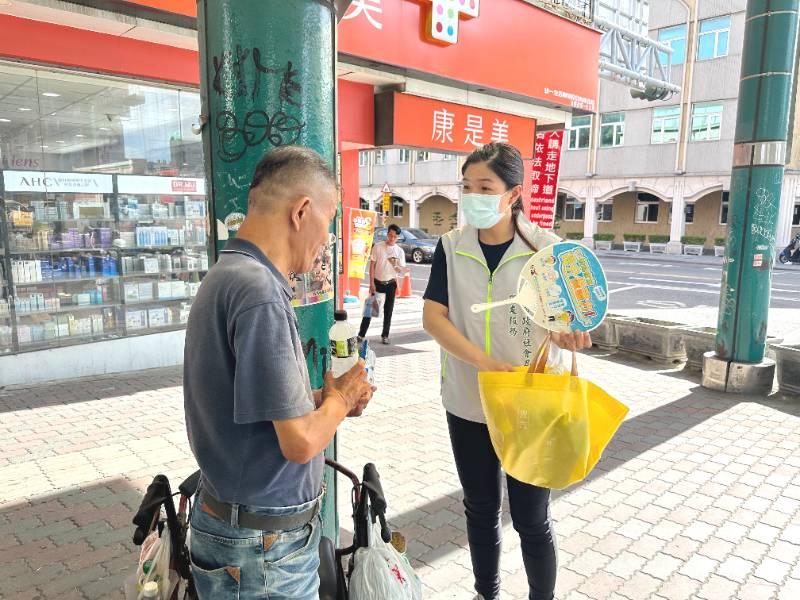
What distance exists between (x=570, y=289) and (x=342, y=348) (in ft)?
2.83

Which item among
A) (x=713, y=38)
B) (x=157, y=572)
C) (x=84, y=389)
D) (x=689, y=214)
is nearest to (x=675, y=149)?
(x=689, y=214)

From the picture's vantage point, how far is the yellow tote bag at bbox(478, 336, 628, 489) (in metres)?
2.07

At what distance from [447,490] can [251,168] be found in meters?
2.77

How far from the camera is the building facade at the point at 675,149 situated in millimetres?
26375

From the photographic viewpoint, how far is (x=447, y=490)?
161 inches

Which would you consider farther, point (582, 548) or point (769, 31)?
point (769, 31)

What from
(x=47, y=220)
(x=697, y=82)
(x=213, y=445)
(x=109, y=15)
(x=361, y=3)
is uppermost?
(x=697, y=82)

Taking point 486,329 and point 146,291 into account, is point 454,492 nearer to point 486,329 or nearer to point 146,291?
point 486,329

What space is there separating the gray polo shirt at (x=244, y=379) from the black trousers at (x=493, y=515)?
1118mm

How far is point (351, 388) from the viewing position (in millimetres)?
1600

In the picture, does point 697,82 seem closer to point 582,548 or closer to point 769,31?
point 769,31

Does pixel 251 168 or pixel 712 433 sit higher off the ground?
pixel 251 168

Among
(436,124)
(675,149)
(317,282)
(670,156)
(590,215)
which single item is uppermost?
(675,149)

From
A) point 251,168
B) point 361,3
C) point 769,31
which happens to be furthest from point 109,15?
point 769,31
